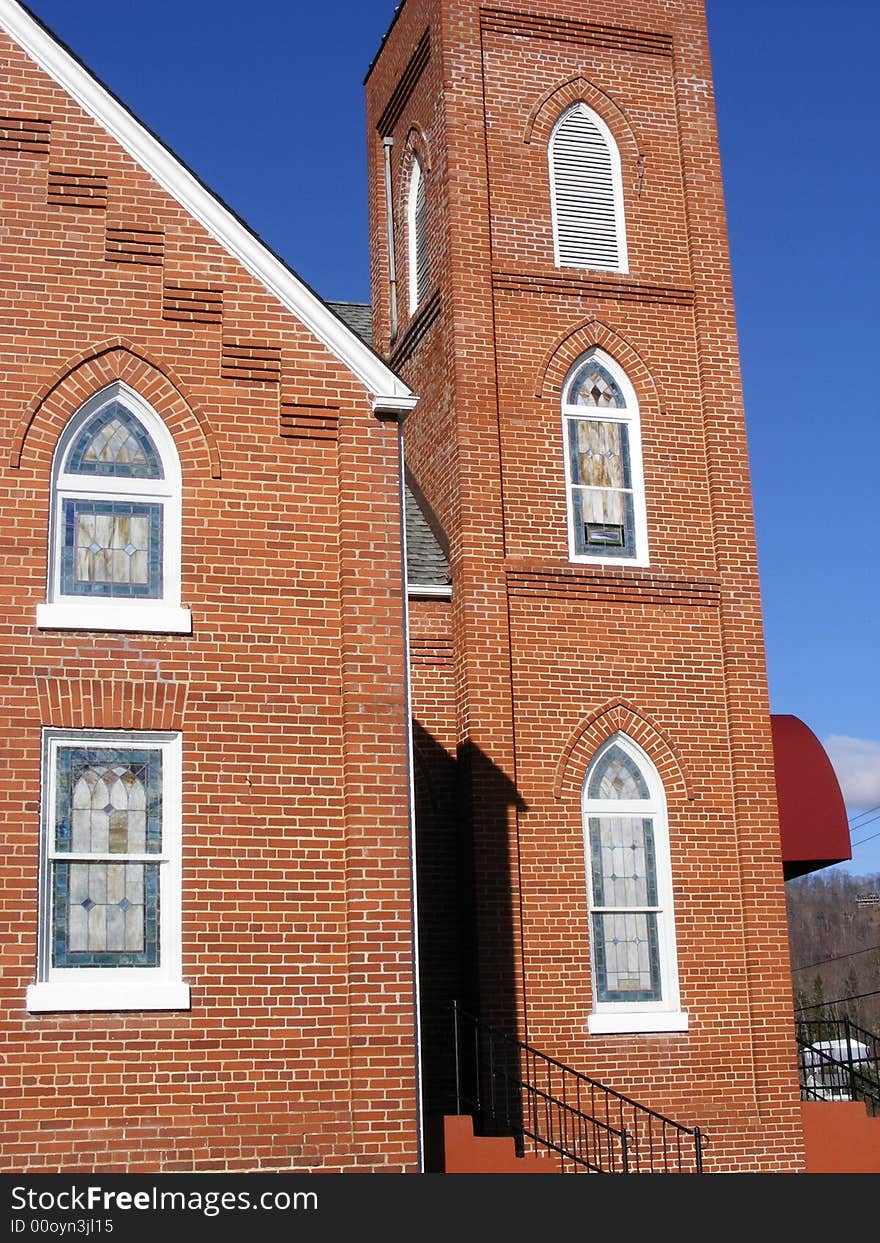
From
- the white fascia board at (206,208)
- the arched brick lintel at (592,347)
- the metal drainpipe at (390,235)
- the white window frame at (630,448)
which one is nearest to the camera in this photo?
the white fascia board at (206,208)

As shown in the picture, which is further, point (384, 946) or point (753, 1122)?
point (753, 1122)

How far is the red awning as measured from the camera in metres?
17.2

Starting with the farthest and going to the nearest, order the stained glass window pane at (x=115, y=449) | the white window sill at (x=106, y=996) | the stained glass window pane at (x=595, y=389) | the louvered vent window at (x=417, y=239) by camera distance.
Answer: the louvered vent window at (x=417, y=239)
the stained glass window pane at (x=595, y=389)
the stained glass window pane at (x=115, y=449)
the white window sill at (x=106, y=996)

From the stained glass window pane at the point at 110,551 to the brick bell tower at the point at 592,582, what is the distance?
16.4ft

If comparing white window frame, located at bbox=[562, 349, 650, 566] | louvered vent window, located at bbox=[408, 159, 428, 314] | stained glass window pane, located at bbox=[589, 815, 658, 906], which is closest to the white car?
stained glass window pane, located at bbox=[589, 815, 658, 906]

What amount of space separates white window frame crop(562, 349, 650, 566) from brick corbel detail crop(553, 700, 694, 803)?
1660mm

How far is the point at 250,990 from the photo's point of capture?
11.1 meters

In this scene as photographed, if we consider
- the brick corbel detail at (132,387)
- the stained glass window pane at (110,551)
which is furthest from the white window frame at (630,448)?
the stained glass window pane at (110,551)

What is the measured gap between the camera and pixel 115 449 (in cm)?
1198

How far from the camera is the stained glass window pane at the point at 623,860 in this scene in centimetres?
1605

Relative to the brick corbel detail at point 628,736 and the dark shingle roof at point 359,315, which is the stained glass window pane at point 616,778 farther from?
the dark shingle roof at point 359,315
